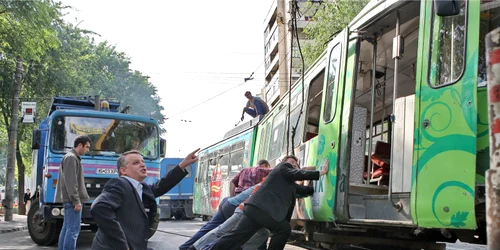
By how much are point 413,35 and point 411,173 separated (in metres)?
2.13

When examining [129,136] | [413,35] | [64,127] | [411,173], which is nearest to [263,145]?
[129,136]

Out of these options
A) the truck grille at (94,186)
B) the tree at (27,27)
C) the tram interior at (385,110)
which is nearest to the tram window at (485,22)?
the tram interior at (385,110)

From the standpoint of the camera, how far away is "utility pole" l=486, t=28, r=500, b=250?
8.40 feet

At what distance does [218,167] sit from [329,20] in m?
7.28

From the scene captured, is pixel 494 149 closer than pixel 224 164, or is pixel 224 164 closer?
pixel 494 149

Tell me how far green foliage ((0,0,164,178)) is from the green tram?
31.8 ft

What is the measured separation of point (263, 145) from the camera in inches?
546

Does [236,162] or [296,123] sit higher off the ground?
[296,123]

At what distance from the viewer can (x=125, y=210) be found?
4.55 m

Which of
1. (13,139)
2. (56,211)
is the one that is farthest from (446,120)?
(13,139)

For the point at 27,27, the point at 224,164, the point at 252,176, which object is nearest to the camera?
the point at 252,176

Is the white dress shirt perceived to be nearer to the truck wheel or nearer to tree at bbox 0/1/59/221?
the truck wheel

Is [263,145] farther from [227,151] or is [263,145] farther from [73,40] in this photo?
[73,40]

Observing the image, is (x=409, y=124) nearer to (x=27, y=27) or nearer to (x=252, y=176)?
(x=252, y=176)
